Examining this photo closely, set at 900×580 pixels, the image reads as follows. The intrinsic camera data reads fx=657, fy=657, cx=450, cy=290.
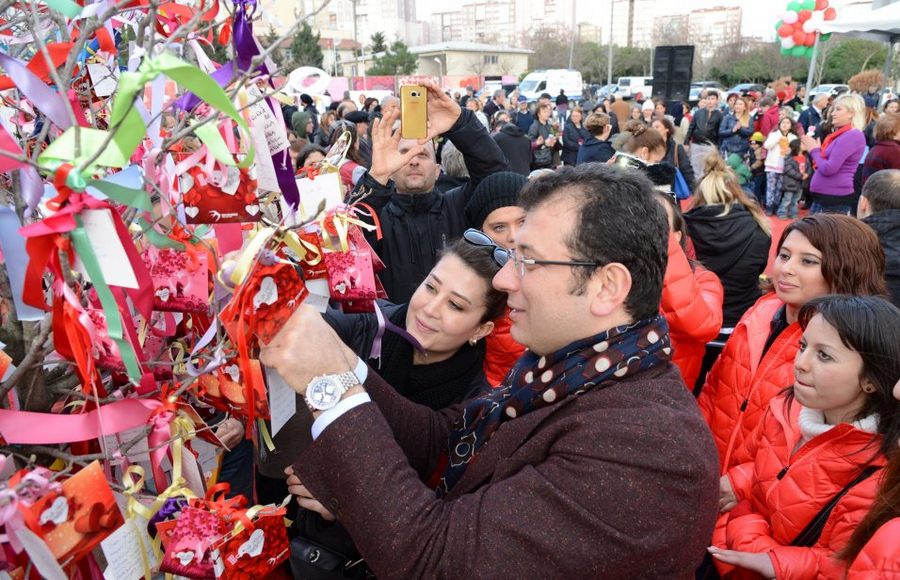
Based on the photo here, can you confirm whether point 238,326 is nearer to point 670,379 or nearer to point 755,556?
point 670,379

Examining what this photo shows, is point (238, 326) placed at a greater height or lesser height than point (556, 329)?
greater

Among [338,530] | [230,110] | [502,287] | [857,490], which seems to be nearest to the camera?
[230,110]

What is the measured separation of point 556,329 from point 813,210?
7.96m

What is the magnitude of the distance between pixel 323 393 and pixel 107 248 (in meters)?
0.45

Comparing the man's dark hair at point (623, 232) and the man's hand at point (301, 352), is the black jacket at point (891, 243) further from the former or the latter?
the man's hand at point (301, 352)

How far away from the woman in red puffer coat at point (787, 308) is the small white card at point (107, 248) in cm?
215

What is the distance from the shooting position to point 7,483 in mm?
865

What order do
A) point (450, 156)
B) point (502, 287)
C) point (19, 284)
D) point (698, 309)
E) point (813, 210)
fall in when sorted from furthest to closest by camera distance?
point (813, 210) → point (450, 156) → point (698, 309) → point (502, 287) → point (19, 284)

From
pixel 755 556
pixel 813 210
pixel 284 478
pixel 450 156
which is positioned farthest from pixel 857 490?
pixel 813 210

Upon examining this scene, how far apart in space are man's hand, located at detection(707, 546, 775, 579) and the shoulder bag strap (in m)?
0.12

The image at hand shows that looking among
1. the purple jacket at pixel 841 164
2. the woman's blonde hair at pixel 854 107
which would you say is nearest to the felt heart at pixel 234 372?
the purple jacket at pixel 841 164

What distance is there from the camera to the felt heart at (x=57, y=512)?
853mm

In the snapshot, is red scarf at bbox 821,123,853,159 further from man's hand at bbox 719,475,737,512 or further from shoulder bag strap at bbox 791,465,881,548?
shoulder bag strap at bbox 791,465,881,548

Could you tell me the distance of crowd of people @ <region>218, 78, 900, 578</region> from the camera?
3.49 ft
